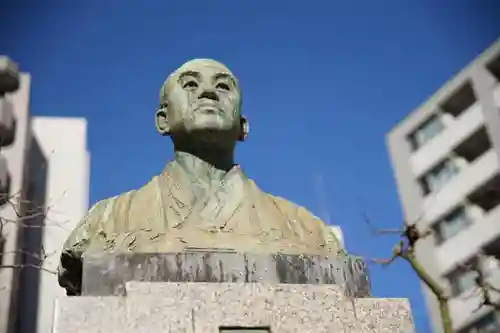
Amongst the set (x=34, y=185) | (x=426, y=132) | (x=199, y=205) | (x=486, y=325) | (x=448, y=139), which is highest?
(x=426, y=132)

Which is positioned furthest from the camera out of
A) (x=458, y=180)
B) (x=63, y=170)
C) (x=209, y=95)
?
(x=63, y=170)

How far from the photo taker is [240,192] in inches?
184

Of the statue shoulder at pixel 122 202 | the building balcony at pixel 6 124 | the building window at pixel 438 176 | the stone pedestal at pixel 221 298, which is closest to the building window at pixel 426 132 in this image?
the building window at pixel 438 176

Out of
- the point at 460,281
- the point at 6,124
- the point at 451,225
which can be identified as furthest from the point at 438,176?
the point at 6,124

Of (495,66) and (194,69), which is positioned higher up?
(495,66)

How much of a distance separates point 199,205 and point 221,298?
931 millimetres

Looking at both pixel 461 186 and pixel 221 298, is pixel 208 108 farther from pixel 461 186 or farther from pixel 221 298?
pixel 461 186

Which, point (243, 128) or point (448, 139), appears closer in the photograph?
point (243, 128)

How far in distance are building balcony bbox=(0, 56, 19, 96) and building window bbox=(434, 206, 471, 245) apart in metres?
15.8

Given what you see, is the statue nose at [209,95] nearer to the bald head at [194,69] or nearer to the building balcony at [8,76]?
the bald head at [194,69]

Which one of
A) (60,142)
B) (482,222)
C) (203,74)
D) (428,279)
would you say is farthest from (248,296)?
(60,142)

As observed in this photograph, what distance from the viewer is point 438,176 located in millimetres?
26438

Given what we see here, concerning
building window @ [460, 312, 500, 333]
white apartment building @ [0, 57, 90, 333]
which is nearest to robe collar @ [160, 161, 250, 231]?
white apartment building @ [0, 57, 90, 333]

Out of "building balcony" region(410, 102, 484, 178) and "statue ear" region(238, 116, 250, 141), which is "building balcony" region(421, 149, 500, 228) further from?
"statue ear" region(238, 116, 250, 141)
